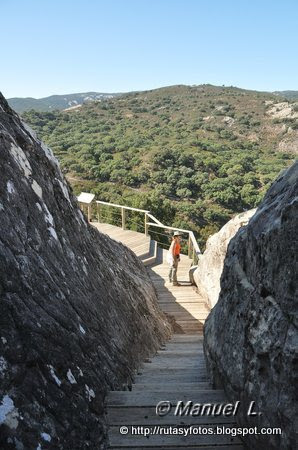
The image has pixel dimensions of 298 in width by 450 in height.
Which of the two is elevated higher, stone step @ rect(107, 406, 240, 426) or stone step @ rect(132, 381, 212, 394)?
stone step @ rect(107, 406, 240, 426)

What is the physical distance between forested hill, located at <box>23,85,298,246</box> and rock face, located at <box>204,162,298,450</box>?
14804 millimetres

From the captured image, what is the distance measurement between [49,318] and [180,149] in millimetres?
50451

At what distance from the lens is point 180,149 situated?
171 feet

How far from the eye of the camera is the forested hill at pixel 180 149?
111 feet

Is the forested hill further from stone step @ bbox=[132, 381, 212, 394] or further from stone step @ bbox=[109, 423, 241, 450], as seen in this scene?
stone step @ bbox=[109, 423, 241, 450]

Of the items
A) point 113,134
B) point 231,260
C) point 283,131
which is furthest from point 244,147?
point 231,260

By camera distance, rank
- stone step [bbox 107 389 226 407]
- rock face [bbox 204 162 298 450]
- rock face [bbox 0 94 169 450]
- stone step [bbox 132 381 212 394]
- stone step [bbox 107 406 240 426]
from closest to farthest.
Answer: rock face [bbox 0 94 169 450]
rock face [bbox 204 162 298 450]
stone step [bbox 107 406 240 426]
stone step [bbox 107 389 226 407]
stone step [bbox 132 381 212 394]

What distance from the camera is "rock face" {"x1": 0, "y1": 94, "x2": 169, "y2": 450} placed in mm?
2213

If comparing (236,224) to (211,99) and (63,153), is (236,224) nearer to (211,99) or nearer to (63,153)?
(63,153)

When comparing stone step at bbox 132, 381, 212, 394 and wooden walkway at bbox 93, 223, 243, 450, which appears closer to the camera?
wooden walkway at bbox 93, 223, 243, 450

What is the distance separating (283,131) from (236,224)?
212ft

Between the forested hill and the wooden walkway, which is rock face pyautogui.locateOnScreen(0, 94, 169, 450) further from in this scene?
the forested hill

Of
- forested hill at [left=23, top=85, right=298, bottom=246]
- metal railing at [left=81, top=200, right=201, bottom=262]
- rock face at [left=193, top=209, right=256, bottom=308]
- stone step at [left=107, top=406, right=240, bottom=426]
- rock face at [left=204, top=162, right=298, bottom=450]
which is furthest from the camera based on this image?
forested hill at [left=23, top=85, right=298, bottom=246]

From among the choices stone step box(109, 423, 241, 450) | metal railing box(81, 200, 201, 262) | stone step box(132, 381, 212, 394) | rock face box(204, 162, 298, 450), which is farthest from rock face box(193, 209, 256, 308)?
stone step box(109, 423, 241, 450)
